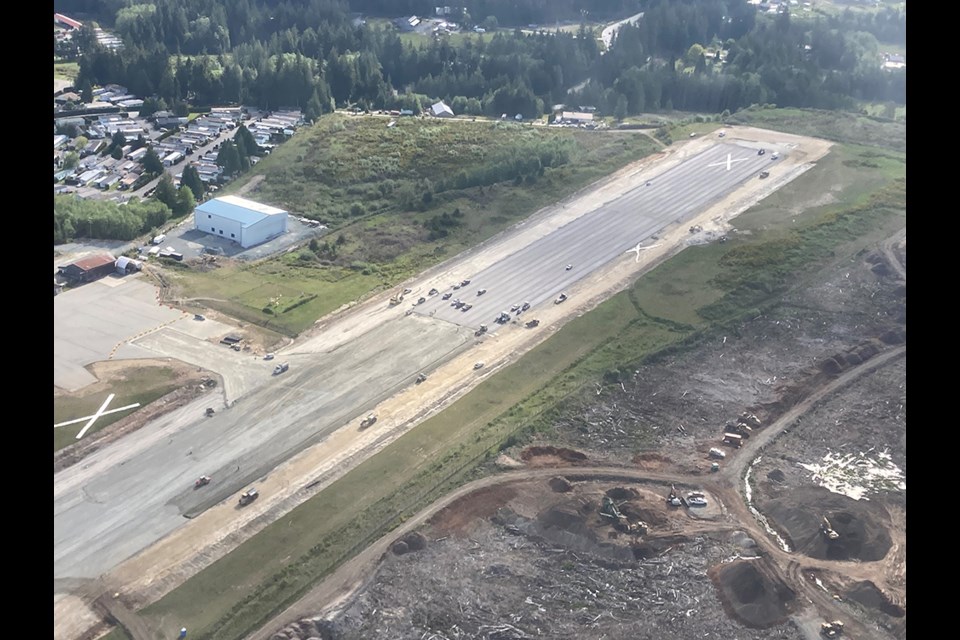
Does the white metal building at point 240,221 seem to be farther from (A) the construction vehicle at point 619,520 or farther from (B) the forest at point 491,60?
(A) the construction vehicle at point 619,520

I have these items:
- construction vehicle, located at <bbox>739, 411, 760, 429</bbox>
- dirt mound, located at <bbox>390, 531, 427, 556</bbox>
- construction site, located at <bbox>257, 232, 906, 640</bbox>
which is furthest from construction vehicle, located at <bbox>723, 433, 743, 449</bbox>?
dirt mound, located at <bbox>390, 531, 427, 556</bbox>

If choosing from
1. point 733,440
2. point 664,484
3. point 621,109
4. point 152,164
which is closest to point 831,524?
point 664,484

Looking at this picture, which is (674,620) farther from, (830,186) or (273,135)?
(273,135)

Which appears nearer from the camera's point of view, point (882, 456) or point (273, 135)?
point (882, 456)

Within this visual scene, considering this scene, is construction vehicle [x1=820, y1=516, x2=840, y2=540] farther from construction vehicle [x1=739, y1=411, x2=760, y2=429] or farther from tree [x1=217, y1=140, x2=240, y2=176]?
tree [x1=217, y1=140, x2=240, y2=176]
